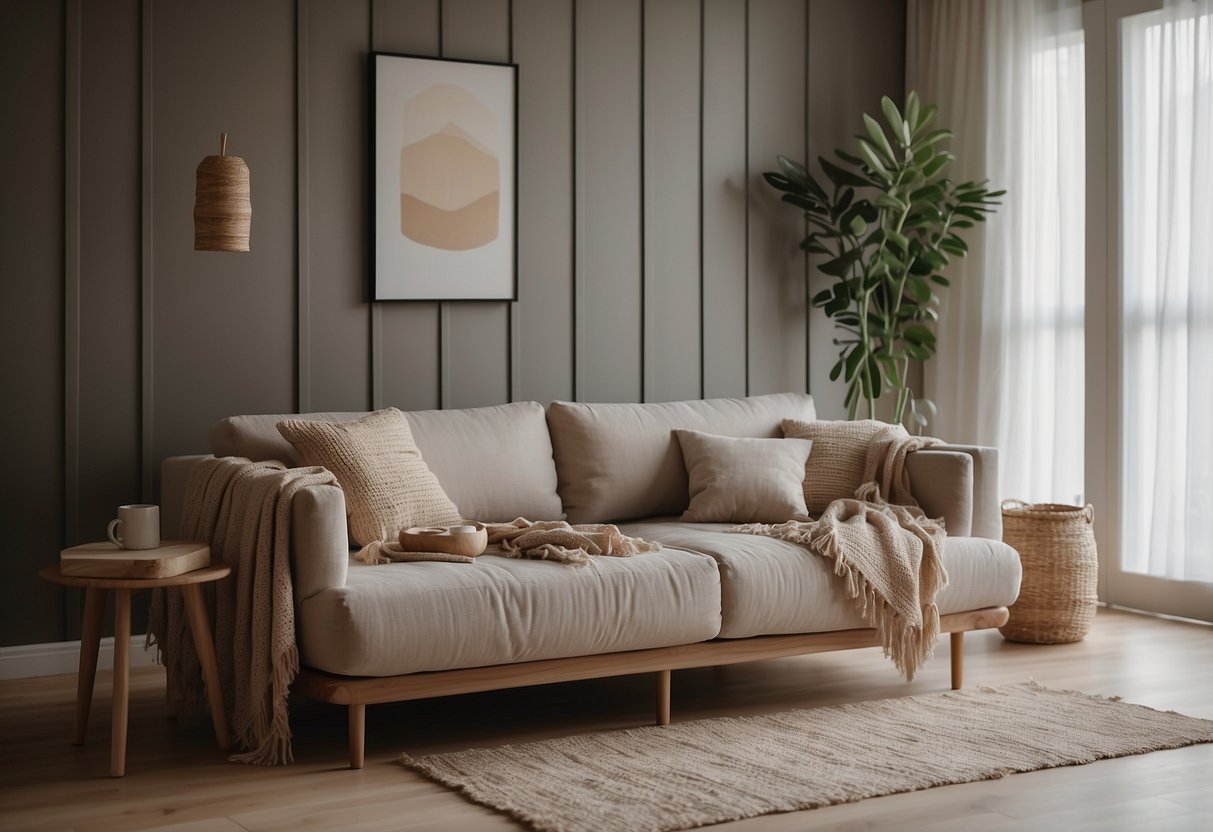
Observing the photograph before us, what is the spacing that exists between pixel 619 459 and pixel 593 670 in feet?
3.43

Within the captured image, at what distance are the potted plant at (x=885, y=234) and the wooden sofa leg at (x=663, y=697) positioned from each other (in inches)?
77.2

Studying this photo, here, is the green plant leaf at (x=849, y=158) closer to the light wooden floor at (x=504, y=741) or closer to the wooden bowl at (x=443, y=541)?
the light wooden floor at (x=504, y=741)

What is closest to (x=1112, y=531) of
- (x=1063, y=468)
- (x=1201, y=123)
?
(x=1063, y=468)

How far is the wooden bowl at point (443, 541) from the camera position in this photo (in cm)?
342

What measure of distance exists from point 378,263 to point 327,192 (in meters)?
0.29

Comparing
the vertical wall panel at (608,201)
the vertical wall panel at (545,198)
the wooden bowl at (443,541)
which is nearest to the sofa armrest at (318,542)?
the wooden bowl at (443,541)

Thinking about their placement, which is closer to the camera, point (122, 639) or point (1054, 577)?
point (122, 639)

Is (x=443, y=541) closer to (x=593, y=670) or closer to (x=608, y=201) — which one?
(x=593, y=670)

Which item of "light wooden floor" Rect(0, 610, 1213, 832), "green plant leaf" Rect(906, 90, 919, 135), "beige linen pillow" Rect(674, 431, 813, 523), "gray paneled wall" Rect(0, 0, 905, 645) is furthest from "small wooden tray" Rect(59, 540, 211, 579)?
"green plant leaf" Rect(906, 90, 919, 135)

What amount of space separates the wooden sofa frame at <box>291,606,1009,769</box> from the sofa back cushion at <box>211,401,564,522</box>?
77 cm

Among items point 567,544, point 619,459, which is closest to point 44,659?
point 567,544

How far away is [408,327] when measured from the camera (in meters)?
4.57

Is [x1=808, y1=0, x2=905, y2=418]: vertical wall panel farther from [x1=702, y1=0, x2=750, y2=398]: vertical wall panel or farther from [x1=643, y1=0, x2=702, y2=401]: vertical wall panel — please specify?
[x1=643, y1=0, x2=702, y2=401]: vertical wall panel

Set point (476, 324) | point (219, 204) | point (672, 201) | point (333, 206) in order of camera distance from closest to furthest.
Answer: point (219, 204) < point (333, 206) < point (476, 324) < point (672, 201)
